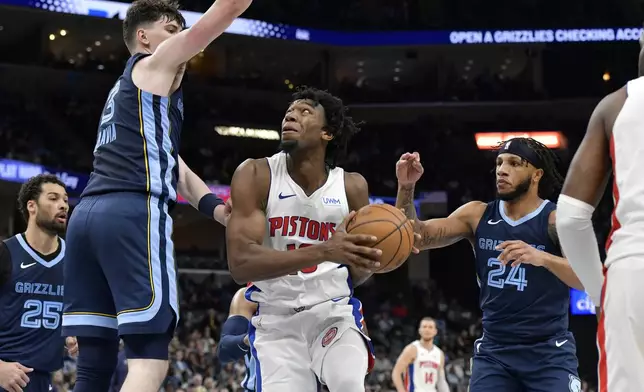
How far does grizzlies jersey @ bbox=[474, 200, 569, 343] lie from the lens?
524 centimetres

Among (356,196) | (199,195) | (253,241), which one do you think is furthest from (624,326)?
(199,195)

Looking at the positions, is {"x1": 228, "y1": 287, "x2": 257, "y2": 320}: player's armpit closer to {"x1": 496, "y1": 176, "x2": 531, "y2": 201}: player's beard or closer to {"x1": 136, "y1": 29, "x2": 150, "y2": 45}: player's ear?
{"x1": 496, "y1": 176, "x2": 531, "y2": 201}: player's beard

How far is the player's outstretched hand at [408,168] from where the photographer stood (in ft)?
15.8

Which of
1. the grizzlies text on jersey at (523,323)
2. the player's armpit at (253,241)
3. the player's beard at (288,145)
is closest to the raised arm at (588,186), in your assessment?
the player's armpit at (253,241)

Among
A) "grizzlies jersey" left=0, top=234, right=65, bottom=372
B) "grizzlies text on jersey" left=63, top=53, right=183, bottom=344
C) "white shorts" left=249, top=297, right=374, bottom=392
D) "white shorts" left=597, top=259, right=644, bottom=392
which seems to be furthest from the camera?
"grizzlies jersey" left=0, top=234, right=65, bottom=372

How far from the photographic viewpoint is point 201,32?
13.4ft

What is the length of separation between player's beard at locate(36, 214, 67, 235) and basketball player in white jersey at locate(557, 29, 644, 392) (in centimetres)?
351

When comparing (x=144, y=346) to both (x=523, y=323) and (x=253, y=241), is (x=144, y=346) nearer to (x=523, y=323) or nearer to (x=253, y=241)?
(x=253, y=241)

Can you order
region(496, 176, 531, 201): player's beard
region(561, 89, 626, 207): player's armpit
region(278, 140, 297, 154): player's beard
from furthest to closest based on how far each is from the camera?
1. region(496, 176, 531, 201): player's beard
2. region(278, 140, 297, 154): player's beard
3. region(561, 89, 626, 207): player's armpit

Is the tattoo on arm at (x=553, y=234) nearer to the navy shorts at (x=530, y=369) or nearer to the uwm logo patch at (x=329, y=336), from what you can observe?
the navy shorts at (x=530, y=369)

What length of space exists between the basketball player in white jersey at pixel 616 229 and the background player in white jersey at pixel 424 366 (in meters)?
8.45

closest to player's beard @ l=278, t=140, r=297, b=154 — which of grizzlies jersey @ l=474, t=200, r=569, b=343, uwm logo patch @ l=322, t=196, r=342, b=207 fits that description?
uwm logo patch @ l=322, t=196, r=342, b=207

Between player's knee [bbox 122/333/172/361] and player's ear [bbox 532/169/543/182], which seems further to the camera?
player's ear [bbox 532/169/543/182]

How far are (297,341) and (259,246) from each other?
546 millimetres
